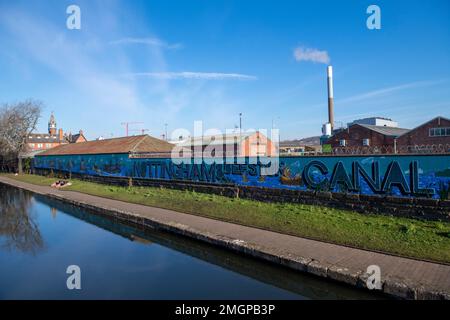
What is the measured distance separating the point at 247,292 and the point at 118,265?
3.69 meters

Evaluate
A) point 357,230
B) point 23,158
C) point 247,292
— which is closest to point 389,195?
point 357,230

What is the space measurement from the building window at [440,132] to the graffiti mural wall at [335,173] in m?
32.2

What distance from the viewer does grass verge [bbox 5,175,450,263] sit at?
7.77m

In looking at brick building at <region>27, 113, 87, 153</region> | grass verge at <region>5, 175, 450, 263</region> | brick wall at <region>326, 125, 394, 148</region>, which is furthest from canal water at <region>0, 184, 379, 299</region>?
brick building at <region>27, 113, 87, 153</region>

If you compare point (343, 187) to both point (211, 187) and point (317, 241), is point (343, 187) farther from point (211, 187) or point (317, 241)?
point (211, 187)

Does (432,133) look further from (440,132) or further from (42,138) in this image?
(42,138)

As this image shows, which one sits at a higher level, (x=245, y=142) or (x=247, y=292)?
(x=245, y=142)

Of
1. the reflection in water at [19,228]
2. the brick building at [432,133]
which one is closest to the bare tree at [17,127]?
the reflection in water at [19,228]

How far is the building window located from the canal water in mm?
37949

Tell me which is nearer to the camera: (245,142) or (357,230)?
(357,230)

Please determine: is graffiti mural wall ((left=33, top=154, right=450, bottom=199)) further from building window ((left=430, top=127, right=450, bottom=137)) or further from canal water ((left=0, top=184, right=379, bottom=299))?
building window ((left=430, top=127, right=450, bottom=137))

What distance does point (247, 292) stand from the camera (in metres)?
6.72

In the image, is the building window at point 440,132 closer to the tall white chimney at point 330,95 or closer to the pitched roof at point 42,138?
the tall white chimney at point 330,95
